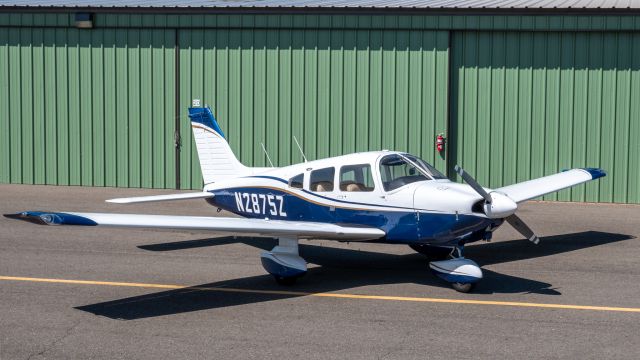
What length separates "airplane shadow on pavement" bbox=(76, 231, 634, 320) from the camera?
11.0m

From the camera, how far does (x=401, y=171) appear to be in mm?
12414

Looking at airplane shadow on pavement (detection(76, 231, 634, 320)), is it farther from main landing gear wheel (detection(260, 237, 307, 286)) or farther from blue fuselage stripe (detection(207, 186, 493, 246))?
blue fuselage stripe (detection(207, 186, 493, 246))

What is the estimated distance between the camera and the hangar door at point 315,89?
69.3ft

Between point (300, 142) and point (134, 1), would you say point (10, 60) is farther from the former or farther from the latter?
point (300, 142)

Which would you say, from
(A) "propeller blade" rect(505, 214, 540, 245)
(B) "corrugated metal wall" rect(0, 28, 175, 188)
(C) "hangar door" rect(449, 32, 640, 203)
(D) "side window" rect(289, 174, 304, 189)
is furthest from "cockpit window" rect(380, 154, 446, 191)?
(B) "corrugated metal wall" rect(0, 28, 175, 188)

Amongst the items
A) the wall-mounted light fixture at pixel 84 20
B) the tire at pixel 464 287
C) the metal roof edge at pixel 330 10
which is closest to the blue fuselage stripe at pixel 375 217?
the tire at pixel 464 287

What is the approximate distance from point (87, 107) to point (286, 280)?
12.3 meters

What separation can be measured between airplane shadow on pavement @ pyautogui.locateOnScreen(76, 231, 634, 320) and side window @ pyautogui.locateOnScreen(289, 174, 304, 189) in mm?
1233

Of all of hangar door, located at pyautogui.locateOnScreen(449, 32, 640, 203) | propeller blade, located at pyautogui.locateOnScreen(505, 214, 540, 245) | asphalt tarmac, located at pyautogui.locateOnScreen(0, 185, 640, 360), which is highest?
hangar door, located at pyautogui.locateOnScreen(449, 32, 640, 203)

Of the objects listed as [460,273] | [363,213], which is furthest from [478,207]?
[363,213]

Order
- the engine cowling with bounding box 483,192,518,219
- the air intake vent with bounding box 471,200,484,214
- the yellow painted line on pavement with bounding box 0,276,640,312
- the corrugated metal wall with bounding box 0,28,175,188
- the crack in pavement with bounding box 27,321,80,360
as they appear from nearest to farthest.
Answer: the crack in pavement with bounding box 27,321,80,360 → the yellow painted line on pavement with bounding box 0,276,640,312 → the engine cowling with bounding box 483,192,518,219 → the air intake vent with bounding box 471,200,484,214 → the corrugated metal wall with bounding box 0,28,175,188

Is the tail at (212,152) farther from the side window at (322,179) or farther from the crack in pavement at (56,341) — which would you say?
the crack in pavement at (56,341)

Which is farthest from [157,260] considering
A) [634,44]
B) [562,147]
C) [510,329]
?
[634,44]

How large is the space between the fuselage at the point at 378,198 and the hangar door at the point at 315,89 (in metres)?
7.72
